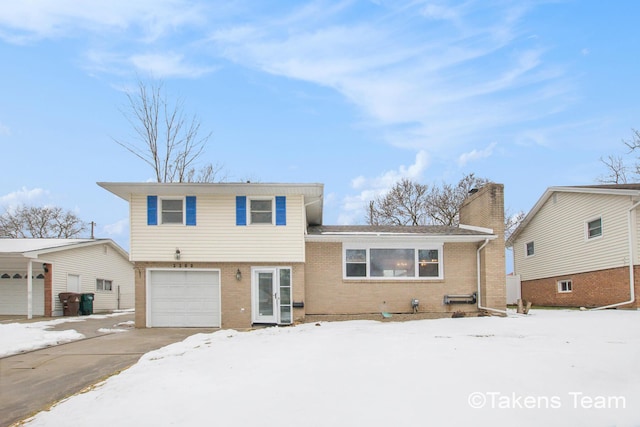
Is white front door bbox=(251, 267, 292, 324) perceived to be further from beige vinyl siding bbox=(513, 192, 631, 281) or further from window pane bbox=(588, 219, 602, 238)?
window pane bbox=(588, 219, 602, 238)

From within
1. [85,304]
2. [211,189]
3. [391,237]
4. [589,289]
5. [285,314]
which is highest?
[211,189]

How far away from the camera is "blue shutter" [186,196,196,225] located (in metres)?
15.6

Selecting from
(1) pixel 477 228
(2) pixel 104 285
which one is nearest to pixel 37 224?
(2) pixel 104 285

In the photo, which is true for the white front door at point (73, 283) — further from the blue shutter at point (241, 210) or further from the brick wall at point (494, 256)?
the brick wall at point (494, 256)

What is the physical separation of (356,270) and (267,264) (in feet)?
10.3

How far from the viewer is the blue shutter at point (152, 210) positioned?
51.0ft

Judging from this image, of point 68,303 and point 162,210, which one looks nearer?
point 162,210

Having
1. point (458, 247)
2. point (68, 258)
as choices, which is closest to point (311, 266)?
point (458, 247)

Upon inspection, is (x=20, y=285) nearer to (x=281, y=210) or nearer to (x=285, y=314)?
(x=285, y=314)

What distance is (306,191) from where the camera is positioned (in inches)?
605

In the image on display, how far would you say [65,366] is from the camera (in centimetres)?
964

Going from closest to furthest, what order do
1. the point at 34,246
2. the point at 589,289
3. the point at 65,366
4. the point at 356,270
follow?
the point at 65,366
the point at 356,270
the point at 589,289
the point at 34,246

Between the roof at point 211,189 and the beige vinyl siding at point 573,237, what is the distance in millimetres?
11230

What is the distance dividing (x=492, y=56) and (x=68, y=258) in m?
21.7
